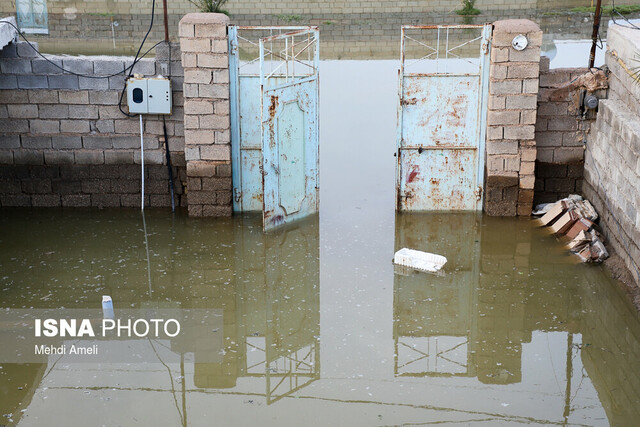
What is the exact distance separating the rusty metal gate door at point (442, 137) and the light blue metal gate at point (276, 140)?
1.14 m

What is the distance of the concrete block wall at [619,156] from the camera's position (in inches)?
300

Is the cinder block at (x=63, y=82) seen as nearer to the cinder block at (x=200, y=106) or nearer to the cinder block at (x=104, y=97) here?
the cinder block at (x=104, y=97)

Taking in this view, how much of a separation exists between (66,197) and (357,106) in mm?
6310

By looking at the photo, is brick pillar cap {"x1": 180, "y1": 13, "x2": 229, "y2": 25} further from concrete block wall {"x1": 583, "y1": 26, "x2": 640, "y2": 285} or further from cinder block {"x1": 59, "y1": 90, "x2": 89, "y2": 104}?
concrete block wall {"x1": 583, "y1": 26, "x2": 640, "y2": 285}

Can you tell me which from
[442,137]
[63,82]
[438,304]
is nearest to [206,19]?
[63,82]

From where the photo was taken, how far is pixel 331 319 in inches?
280

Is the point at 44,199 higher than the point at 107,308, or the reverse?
the point at 44,199

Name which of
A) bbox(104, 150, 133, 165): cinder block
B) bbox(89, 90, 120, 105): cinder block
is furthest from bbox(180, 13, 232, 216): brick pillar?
bbox(89, 90, 120, 105): cinder block

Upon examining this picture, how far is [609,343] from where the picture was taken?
6680mm

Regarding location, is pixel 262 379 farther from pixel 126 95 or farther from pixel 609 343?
pixel 126 95

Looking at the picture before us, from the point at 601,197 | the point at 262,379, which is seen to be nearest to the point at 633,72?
the point at 601,197

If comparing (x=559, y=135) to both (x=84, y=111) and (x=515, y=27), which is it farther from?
(x=84, y=111)

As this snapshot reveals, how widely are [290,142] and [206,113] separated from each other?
1.09 m

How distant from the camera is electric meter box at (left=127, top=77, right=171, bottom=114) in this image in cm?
925
